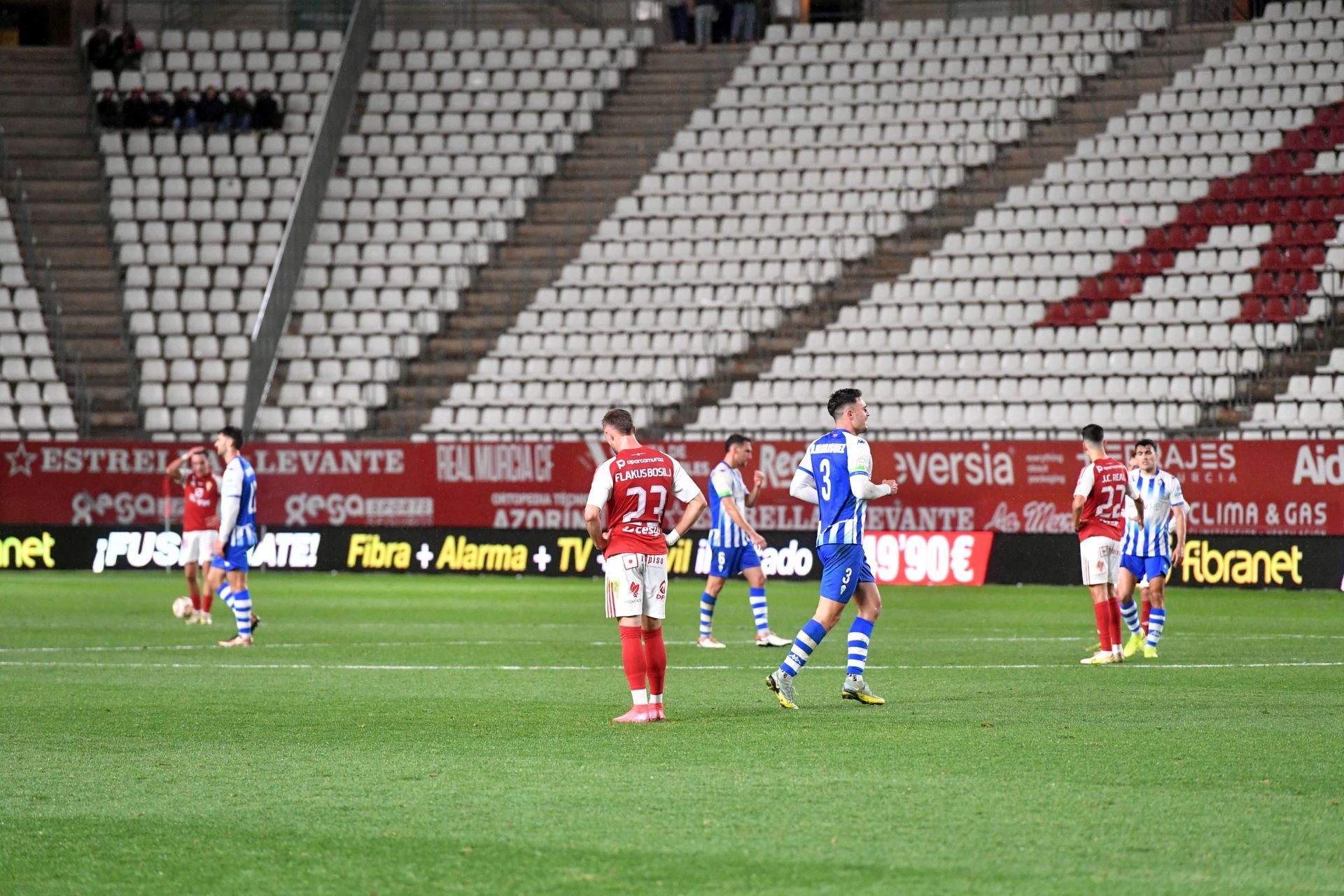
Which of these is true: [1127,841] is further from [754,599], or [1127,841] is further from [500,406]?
[500,406]

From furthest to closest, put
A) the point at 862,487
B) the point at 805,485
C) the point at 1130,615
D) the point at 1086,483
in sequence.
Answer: the point at 1130,615 < the point at 1086,483 < the point at 805,485 < the point at 862,487

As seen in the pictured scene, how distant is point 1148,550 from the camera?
17125 mm

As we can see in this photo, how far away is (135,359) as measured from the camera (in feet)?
122

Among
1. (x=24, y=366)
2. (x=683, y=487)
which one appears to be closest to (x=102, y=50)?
(x=24, y=366)

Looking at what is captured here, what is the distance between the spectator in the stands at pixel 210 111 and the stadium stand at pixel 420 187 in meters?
3.02

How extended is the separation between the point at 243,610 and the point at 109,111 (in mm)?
26608

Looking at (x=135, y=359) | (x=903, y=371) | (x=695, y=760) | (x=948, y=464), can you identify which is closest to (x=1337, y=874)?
(x=695, y=760)

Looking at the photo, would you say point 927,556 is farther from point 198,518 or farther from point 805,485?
point 805,485

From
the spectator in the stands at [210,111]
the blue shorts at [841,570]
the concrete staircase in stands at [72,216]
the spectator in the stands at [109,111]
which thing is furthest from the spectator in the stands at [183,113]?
the blue shorts at [841,570]

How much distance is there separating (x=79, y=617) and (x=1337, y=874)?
712 inches

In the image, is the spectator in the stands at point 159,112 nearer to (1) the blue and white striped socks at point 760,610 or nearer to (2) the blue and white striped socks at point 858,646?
(1) the blue and white striped socks at point 760,610

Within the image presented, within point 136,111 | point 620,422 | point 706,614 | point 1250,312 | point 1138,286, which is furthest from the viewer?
point 136,111

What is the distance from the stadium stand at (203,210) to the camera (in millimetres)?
36812

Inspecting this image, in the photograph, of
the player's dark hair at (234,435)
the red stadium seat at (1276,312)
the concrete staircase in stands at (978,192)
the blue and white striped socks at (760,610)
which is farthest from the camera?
the concrete staircase in stands at (978,192)
